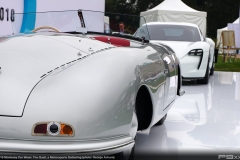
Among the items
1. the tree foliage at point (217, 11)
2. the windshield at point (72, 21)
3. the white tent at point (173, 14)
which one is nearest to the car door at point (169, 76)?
the windshield at point (72, 21)

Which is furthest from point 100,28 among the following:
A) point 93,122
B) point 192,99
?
point 192,99

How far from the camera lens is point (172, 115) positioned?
493cm

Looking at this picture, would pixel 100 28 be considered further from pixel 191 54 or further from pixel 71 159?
pixel 191 54

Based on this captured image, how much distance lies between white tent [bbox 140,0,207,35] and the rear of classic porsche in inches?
780

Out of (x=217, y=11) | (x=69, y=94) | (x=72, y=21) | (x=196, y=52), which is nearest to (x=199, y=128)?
(x=72, y=21)

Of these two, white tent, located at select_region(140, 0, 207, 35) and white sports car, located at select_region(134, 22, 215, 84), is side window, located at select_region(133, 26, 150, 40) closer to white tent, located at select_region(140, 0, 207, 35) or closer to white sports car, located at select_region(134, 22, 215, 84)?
white sports car, located at select_region(134, 22, 215, 84)

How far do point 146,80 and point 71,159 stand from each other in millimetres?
852

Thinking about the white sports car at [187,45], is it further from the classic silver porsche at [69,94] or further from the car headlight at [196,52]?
the classic silver porsche at [69,94]

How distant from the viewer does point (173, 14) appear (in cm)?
2239

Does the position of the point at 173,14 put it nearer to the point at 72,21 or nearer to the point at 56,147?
the point at 72,21

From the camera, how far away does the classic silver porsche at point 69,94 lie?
218 centimetres

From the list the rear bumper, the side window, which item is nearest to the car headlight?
the side window

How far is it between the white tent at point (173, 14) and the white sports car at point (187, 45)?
14.0 meters

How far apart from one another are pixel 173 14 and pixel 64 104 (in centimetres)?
2069
